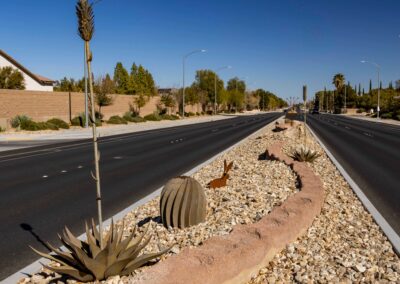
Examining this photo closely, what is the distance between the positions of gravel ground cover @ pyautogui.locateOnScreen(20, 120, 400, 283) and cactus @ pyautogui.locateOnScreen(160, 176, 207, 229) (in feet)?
0.46

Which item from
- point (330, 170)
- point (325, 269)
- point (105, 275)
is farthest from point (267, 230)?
point (330, 170)

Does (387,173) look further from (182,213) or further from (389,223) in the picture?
(182,213)

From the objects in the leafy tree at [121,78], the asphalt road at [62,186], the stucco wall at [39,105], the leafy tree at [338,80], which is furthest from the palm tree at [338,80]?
the asphalt road at [62,186]

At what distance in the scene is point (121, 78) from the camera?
82.9 metres

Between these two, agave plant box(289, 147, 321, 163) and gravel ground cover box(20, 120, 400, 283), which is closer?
gravel ground cover box(20, 120, 400, 283)

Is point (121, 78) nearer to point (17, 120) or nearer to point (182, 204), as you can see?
point (17, 120)

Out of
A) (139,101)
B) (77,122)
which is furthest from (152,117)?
(77,122)

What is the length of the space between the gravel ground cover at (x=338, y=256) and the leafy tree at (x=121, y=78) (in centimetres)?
7428

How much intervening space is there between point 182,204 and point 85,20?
3.33 metres

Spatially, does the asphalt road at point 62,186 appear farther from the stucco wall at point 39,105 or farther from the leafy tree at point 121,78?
the leafy tree at point 121,78

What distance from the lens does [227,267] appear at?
13.5ft

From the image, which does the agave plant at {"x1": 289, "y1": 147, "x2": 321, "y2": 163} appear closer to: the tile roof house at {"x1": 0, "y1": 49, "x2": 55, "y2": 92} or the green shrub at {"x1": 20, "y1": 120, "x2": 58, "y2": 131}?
the green shrub at {"x1": 20, "y1": 120, "x2": 58, "y2": 131}

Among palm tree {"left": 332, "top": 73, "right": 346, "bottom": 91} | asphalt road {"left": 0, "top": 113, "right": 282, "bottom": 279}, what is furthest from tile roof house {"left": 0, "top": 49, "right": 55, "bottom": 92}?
palm tree {"left": 332, "top": 73, "right": 346, "bottom": 91}

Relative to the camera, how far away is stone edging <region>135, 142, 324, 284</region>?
12.2 feet
